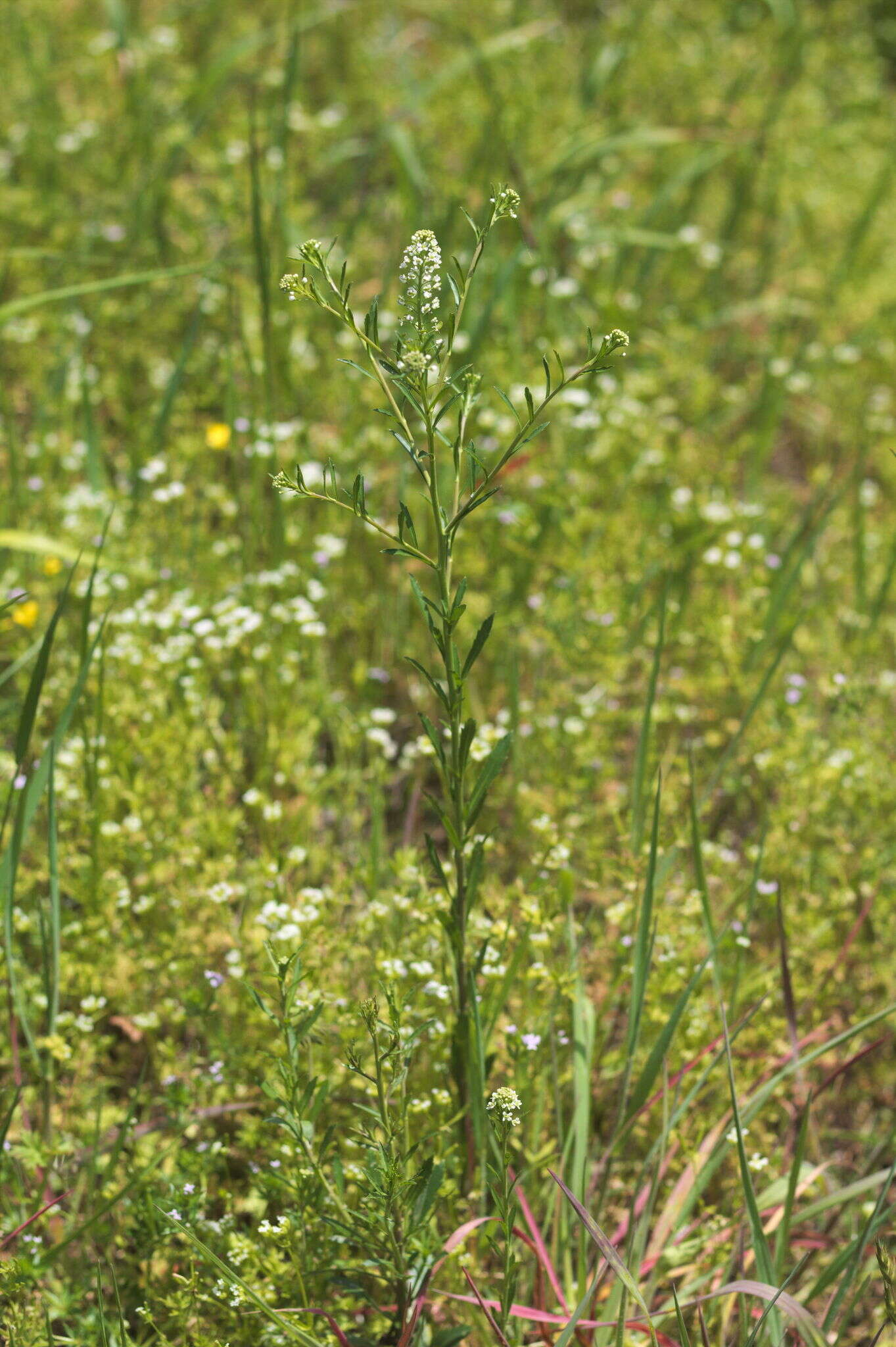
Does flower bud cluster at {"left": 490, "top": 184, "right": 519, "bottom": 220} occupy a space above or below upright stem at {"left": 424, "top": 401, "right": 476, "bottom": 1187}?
above

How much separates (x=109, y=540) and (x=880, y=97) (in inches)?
188

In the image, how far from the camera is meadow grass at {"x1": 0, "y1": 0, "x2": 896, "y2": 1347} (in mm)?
1814

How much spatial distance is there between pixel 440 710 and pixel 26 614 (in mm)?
1049

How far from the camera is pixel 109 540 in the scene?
323 centimetres

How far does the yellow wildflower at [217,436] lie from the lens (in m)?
3.55

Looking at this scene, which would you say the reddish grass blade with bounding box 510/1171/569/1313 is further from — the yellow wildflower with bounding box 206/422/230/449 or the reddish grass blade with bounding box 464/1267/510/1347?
the yellow wildflower with bounding box 206/422/230/449

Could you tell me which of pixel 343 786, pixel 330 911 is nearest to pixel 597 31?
pixel 343 786

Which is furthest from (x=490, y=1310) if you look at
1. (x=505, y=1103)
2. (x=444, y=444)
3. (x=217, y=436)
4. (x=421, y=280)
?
(x=217, y=436)

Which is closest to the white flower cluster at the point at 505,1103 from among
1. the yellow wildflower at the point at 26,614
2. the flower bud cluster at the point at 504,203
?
the flower bud cluster at the point at 504,203

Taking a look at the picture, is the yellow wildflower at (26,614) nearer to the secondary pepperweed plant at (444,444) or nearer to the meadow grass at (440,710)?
the meadow grass at (440,710)

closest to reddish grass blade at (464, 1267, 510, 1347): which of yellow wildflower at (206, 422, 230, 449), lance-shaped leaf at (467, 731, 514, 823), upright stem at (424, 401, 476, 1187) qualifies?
upright stem at (424, 401, 476, 1187)

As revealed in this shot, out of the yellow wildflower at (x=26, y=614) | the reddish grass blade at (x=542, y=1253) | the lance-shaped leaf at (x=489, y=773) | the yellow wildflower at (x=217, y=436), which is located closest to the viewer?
the lance-shaped leaf at (x=489, y=773)

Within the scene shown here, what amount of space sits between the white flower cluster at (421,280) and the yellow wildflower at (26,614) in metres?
1.76

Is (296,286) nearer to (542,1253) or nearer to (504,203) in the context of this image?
(504,203)
